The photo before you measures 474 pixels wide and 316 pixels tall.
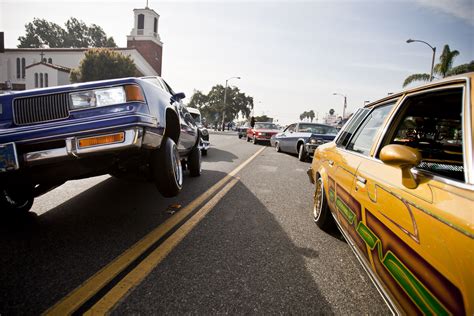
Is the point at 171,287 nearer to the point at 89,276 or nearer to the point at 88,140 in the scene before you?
the point at 89,276

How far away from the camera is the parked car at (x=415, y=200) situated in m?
0.98

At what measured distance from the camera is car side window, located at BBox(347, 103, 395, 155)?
2180mm

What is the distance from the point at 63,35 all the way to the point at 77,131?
95606 mm

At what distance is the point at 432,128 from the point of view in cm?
240

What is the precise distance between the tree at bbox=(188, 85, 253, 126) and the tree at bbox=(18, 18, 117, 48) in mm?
31183

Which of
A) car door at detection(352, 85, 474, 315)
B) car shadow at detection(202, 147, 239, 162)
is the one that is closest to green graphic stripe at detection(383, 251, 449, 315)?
car door at detection(352, 85, 474, 315)

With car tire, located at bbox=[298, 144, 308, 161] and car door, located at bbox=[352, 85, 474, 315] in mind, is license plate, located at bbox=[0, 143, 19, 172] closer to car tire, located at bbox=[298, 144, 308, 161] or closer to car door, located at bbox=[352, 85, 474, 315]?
car door, located at bbox=[352, 85, 474, 315]

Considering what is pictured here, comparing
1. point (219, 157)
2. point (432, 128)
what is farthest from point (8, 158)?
point (219, 157)

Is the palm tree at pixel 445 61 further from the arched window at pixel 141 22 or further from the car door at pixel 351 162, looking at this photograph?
the arched window at pixel 141 22

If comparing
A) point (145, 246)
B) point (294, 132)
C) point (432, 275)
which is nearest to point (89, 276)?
point (145, 246)

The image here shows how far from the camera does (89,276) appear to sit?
6.12ft

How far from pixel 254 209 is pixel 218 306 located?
2.06 m

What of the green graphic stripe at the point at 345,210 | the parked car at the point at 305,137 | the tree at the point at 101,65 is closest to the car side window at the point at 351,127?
the green graphic stripe at the point at 345,210

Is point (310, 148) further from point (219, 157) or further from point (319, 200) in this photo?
point (319, 200)
